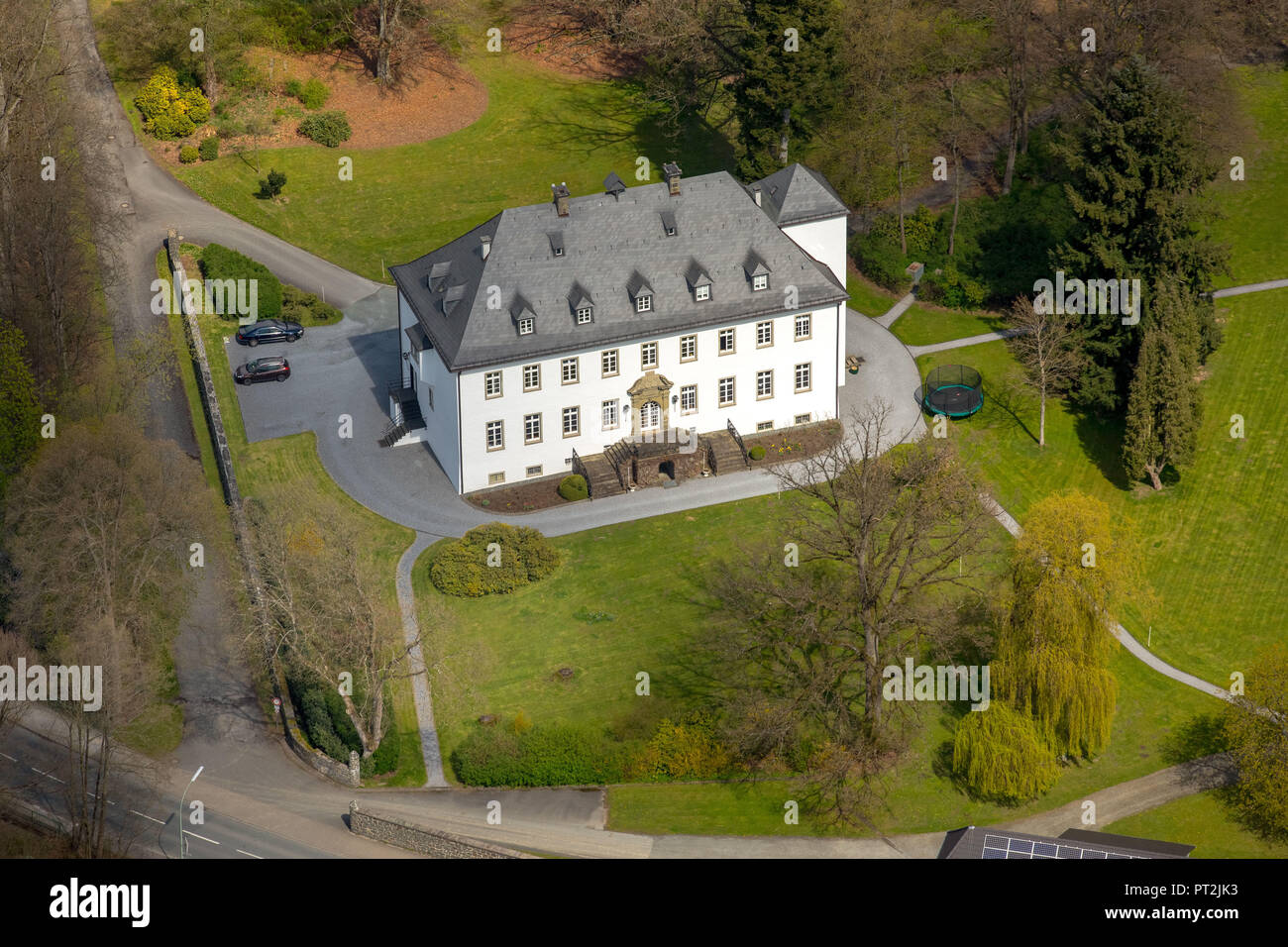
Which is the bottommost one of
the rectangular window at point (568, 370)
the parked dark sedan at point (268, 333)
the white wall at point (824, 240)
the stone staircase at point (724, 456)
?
the stone staircase at point (724, 456)

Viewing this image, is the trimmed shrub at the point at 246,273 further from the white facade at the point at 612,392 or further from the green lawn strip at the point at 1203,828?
the green lawn strip at the point at 1203,828

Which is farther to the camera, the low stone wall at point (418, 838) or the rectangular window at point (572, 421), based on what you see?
the rectangular window at point (572, 421)

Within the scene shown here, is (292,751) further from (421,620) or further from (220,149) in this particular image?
(220,149)

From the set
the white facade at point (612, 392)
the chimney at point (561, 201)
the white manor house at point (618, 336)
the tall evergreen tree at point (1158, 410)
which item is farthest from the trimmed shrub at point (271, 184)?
the tall evergreen tree at point (1158, 410)

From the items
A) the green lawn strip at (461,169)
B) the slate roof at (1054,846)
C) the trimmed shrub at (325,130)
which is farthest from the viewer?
the trimmed shrub at (325,130)

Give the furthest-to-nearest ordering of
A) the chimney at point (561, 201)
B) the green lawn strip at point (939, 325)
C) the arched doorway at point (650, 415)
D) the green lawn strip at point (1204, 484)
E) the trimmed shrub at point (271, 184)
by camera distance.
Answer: the trimmed shrub at point (271, 184)
the green lawn strip at point (939, 325)
the arched doorway at point (650, 415)
the chimney at point (561, 201)
the green lawn strip at point (1204, 484)

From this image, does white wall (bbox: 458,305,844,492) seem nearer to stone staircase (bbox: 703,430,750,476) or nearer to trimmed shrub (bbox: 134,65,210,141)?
stone staircase (bbox: 703,430,750,476)

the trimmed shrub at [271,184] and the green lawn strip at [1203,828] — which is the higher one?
the trimmed shrub at [271,184]
